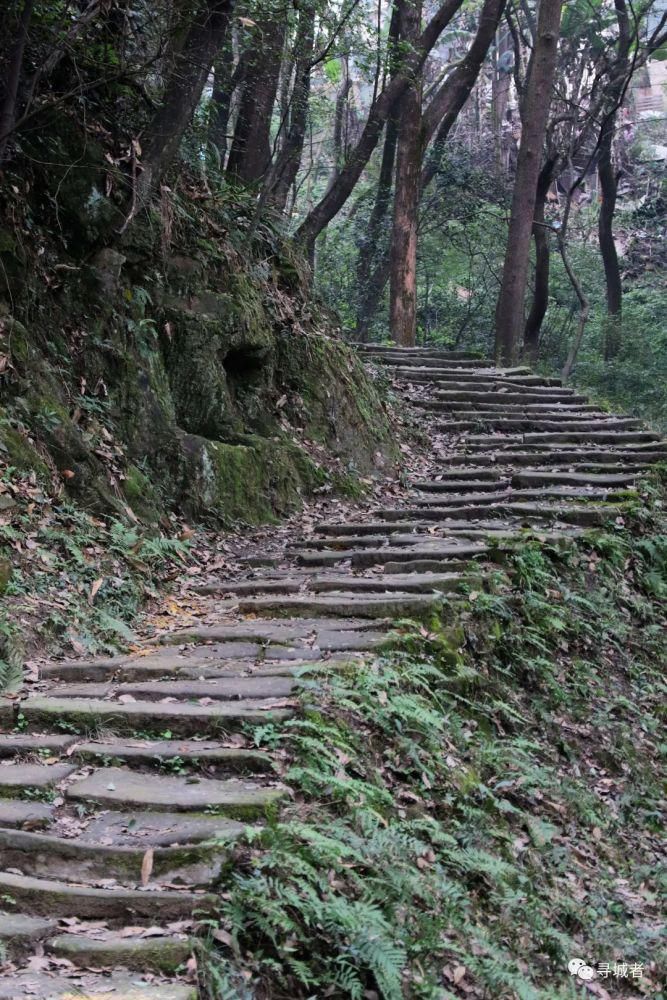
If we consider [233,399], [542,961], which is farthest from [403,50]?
[542,961]

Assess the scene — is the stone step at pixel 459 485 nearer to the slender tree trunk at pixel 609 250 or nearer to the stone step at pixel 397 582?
the stone step at pixel 397 582

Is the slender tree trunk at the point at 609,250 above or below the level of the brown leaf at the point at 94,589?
above

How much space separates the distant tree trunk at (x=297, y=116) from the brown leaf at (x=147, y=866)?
7.26 m

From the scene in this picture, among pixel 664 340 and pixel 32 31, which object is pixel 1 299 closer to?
pixel 32 31

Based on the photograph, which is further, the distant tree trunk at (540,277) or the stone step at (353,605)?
the distant tree trunk at (540,277)

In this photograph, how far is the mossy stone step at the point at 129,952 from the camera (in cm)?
252

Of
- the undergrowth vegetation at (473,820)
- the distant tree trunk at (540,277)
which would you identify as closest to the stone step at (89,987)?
the undergrowth vegetation at (473,820)

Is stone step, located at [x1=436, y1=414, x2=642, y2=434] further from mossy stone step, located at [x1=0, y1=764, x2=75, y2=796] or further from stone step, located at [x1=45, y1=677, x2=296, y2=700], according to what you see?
mossy stone step, located at [x1=0, y1=764, x2=75, y2=796]

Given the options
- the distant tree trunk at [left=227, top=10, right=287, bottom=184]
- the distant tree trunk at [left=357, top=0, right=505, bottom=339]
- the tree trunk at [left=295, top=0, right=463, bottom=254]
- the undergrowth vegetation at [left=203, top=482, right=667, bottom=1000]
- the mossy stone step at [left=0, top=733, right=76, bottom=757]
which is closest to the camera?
the undergrowth vegetation at [left=203, top=482, right=667, bottom=1000]

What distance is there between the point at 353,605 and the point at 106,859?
9.13ft

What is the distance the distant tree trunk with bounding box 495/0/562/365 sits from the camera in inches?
553

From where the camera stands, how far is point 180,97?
741 centimetres

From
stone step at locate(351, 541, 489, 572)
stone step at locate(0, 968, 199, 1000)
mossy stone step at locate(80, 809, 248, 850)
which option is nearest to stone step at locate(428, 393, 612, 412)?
stone step at locate(351, 541, 489, 572)

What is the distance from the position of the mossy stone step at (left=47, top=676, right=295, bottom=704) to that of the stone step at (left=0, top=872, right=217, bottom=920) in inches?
55.6
